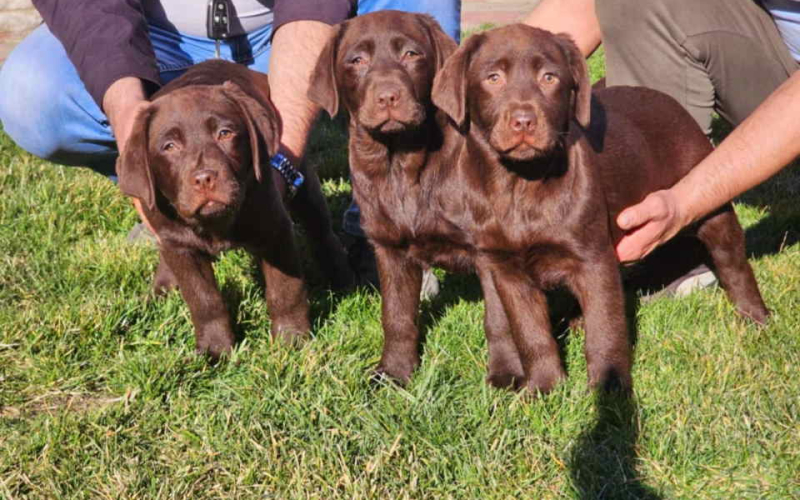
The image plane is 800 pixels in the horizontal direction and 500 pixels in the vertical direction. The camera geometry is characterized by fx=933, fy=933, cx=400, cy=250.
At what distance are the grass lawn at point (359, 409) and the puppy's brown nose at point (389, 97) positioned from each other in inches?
37.1

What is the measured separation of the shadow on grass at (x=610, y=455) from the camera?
2.72 meters

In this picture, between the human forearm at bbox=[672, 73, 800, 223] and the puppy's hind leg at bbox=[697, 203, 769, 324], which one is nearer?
the human forearm at bbox=[672, 73, 800, 223]

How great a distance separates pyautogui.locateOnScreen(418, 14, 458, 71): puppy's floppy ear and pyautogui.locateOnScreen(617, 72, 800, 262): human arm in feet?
3.05

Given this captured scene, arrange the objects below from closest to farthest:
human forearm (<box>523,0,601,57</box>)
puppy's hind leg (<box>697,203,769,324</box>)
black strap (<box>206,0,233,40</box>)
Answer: puppy's hind leg (<box>697,203,769,324</box>) < black strap (<box>206,0,233,40</box>) < human forearm (<box>523,0,601,57</box>)

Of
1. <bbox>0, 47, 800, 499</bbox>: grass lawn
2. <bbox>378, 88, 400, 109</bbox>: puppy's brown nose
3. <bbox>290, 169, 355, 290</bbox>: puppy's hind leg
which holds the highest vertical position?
<bbox>378, 88, 400, 109</bbox>: puppy's brown nose

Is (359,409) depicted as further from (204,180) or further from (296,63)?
(296,63)

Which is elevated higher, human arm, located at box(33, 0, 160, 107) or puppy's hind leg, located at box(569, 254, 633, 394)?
human arm, located at box(33, 0, 160, 107)

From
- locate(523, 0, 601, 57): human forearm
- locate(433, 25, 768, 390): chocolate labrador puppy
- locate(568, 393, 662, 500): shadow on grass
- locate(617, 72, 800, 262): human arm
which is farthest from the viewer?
locate(523, 0, 601, 57): human forearm

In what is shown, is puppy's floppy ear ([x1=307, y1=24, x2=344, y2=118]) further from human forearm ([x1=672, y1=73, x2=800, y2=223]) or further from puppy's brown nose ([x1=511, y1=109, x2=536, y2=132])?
human forearm ([x1=672, y1=73, x2=800, y2=223])

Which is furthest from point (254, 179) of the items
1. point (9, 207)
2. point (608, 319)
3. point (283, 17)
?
point (9, 207)

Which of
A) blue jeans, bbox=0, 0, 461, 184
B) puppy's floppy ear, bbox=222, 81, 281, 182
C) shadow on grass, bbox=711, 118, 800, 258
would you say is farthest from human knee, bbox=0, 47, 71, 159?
shadow on grass, bbox=711, 118, 800, 258

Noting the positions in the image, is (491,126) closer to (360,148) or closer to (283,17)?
(360,148)

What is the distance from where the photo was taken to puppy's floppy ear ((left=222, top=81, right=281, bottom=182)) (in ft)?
11.2

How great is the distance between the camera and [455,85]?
3.23m
